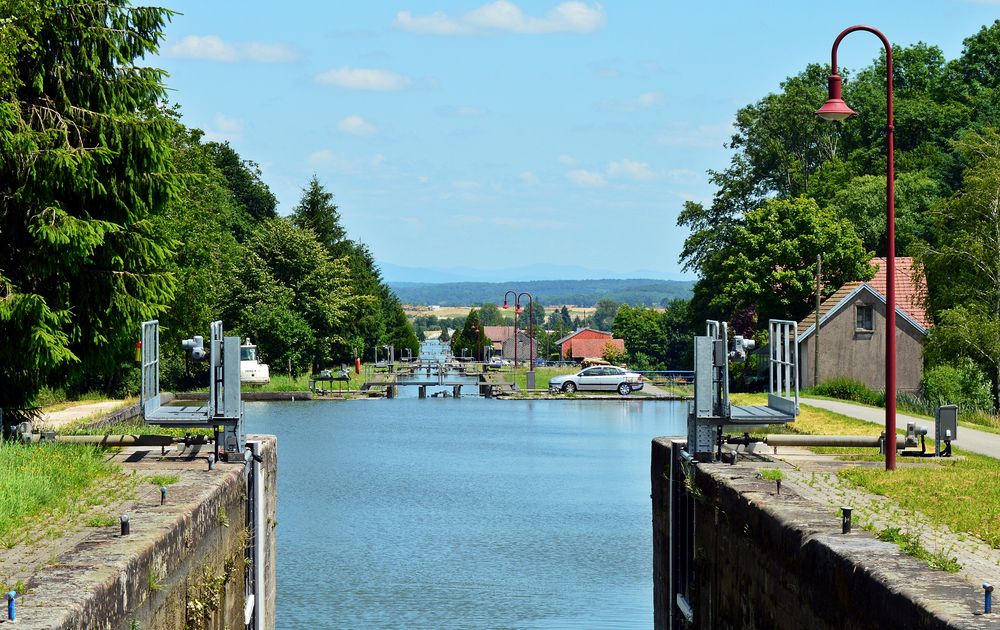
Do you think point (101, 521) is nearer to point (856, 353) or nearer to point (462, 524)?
point (462, 524)

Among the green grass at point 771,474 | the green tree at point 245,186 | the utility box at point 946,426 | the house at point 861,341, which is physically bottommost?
the green grass at point 771,474

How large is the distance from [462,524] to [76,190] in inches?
400

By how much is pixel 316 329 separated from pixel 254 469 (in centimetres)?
5197

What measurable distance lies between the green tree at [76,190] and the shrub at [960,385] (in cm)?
2391

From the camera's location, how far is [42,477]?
46.1 ft

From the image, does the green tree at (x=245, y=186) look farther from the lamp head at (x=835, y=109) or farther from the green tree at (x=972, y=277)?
the lamp head at (x=835, y=109)

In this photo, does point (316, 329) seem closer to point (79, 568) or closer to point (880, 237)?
point (880, 237)

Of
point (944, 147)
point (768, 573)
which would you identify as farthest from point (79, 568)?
point (944, 147)

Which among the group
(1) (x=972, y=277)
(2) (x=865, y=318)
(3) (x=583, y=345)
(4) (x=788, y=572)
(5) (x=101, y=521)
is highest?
(1) (x=972, y=277)

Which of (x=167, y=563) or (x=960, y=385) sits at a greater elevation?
(x=960, y=385)

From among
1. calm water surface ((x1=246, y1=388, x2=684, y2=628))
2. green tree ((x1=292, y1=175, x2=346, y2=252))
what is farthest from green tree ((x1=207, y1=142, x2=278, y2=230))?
calm water surface ((x1=246, y1=388, x2=684, y2=628))

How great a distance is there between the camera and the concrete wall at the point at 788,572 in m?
8.95

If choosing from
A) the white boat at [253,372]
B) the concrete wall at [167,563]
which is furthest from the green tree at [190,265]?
the concrete wall at [167,563]

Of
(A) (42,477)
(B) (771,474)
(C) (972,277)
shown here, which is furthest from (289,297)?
(B) (771,474)
